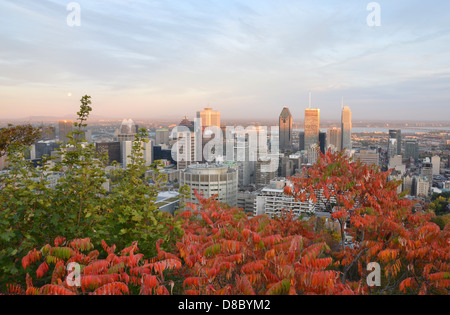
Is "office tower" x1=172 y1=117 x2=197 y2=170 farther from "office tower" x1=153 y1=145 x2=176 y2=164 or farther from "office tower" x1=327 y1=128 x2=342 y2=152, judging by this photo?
"office tower" x1=327 y1=128 x2=342 y2=152

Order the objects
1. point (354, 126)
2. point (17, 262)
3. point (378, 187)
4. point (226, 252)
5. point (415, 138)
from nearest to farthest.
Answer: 1. point (226, 252)
2. point (17, 262)
3. point (378, 187)
4. point (415, 138)
5. point (354, 126)

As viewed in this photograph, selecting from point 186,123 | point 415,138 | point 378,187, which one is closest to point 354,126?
point 415,138

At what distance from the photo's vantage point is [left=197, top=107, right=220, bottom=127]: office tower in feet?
326

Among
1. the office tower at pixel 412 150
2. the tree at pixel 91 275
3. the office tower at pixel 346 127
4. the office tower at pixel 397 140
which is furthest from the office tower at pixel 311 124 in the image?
the tree at pixel 91 275

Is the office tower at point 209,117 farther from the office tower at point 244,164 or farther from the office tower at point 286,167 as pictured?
the office tower at point 286,167

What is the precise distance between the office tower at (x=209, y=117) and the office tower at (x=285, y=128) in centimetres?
2368

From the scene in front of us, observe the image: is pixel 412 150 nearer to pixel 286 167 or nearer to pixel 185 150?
pixel 286 167

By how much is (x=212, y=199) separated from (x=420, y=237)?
3.67m

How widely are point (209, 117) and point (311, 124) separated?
34.5m

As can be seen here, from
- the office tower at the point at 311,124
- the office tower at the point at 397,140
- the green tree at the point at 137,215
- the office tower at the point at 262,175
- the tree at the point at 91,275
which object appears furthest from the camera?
the office tower at the point at 311,124

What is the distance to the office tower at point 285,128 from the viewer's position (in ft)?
364

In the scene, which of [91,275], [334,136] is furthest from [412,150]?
[91,275]

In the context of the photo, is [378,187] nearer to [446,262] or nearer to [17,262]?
[446,262]

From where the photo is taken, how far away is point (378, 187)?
580 centimetres
